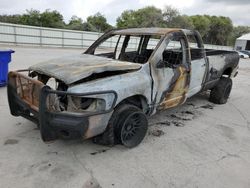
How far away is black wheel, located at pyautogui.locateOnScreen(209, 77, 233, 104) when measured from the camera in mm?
6365

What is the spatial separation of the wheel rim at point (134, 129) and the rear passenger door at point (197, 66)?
1627mm

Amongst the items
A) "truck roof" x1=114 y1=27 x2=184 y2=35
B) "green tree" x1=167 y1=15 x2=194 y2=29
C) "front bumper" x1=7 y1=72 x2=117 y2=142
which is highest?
"green tree" x1=167 y1=15 x2=194 y2=29

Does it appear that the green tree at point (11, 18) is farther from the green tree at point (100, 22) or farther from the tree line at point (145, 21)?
the green tree at point (100, 22)

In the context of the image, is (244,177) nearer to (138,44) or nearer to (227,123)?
(227,123)

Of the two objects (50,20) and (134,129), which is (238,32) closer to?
(50,20)

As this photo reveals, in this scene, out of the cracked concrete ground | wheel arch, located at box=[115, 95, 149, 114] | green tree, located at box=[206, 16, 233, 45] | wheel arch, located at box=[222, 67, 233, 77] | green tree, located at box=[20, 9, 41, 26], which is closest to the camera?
the cracked concrete ground

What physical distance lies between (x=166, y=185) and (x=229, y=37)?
6549cm

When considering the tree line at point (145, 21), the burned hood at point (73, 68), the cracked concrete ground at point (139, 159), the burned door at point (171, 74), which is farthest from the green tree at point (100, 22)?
the burned hood at point (73, 68)

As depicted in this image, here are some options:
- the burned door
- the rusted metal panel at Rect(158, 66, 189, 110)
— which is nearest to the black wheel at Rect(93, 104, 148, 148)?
the burned door

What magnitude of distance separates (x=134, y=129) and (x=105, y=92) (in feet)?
3.23

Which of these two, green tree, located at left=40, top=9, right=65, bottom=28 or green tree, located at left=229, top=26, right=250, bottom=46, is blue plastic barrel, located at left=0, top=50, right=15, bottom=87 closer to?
green tree, located at left=40, top=9, right=65, bottom=28

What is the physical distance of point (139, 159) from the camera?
3.51m

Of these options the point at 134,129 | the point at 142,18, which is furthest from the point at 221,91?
the point at 142,18

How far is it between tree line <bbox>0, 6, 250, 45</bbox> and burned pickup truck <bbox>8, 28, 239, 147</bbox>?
37.6 metres
